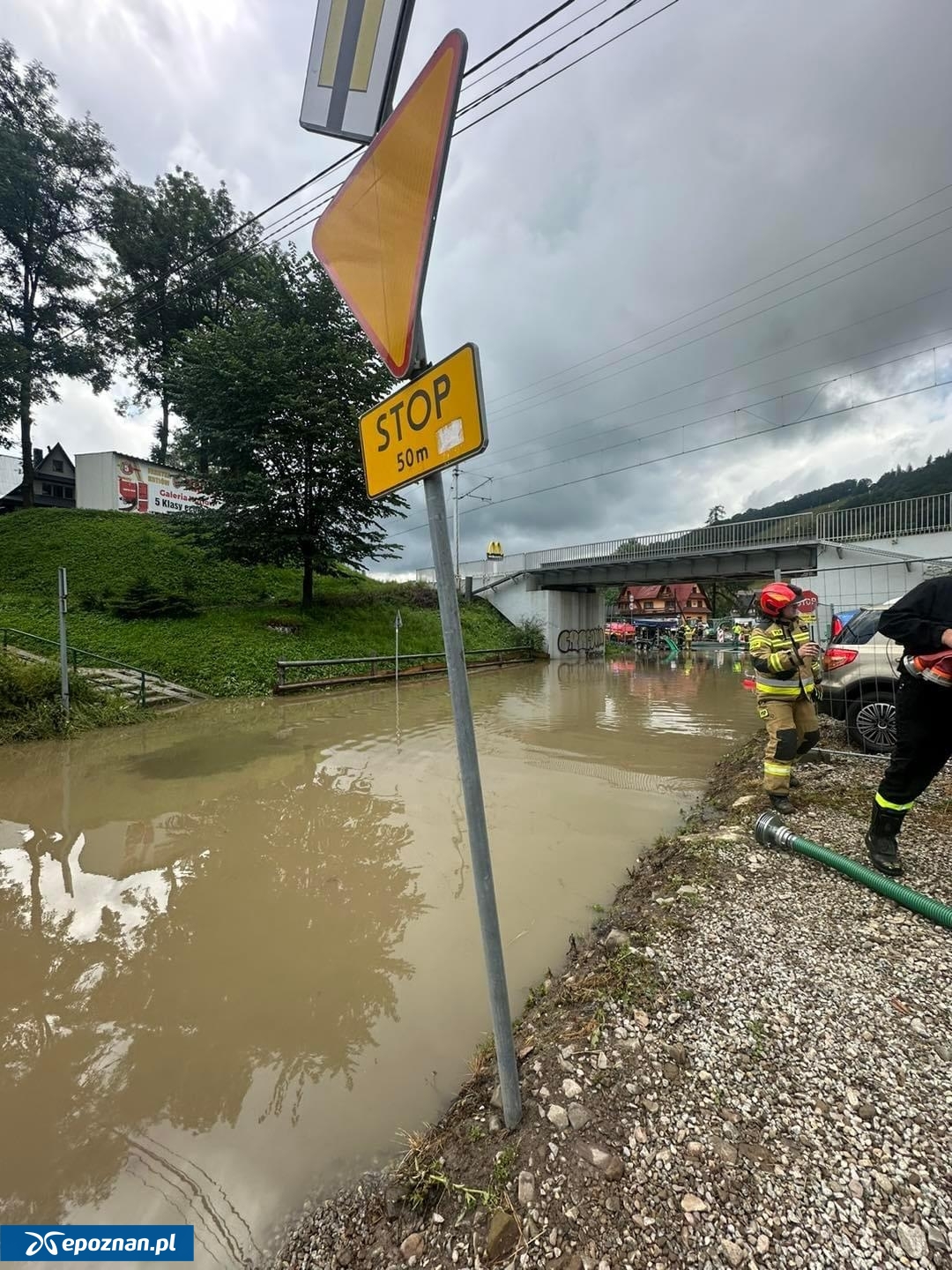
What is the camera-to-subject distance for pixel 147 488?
78.7ft

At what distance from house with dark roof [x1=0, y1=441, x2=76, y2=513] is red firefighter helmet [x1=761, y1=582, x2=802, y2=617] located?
42.5 metres

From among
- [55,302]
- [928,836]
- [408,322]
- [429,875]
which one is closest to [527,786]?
[429,875]

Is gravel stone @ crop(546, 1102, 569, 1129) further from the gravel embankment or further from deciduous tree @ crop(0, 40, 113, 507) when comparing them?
deciduous tree @ crop(0, 40, 113, 507)

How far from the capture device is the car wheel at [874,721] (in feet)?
19.1

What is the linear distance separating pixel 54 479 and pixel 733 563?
142ft

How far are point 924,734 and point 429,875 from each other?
3467 millimetres

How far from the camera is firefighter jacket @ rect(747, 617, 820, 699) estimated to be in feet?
14.1

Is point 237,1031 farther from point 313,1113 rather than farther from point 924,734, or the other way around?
point 924,734

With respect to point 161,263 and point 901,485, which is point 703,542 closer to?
point 161,263

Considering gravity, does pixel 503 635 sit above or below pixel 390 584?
below

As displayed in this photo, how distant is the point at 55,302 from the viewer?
22109 millimetres

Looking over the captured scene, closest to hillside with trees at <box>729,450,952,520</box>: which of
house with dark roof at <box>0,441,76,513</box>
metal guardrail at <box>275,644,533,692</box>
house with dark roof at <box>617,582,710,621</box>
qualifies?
house with dark roof at <box>617,582,710,621</box>

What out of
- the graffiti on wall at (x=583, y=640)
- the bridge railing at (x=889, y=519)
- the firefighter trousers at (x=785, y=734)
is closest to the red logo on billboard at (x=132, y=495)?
the graffiti on wall at (x=583, y=640)

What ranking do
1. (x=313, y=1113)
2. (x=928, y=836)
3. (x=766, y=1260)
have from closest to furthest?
(x=766, y=1260)
(x=313, y=1113)
(x=928, y=836)
